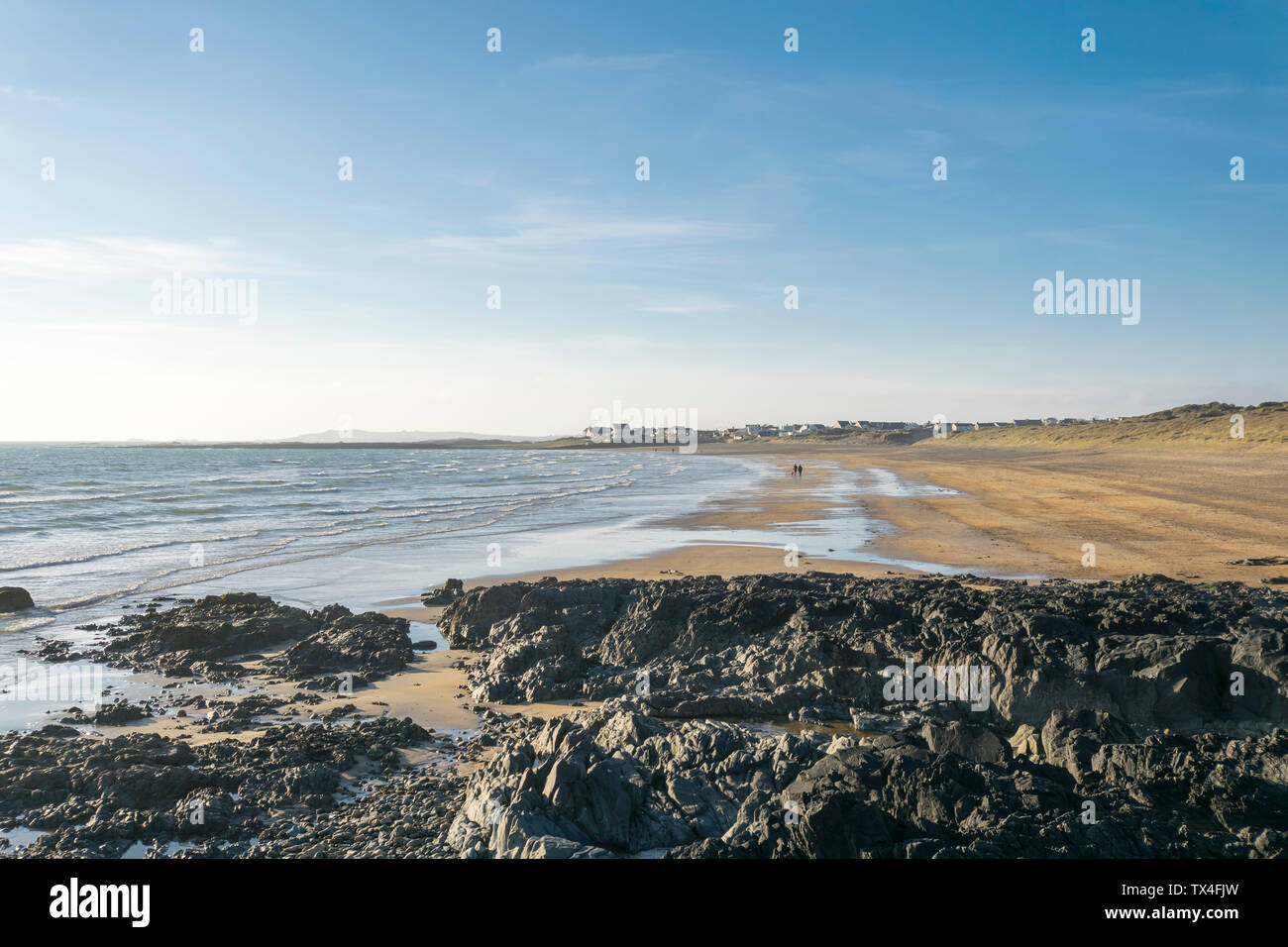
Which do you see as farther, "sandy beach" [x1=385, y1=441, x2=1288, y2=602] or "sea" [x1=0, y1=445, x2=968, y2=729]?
"sandy beach" [x1=385, y1=441, x2=1288, y2=602]

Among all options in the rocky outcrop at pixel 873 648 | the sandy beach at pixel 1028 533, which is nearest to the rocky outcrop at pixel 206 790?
the sandy beach at pixel 1028 533

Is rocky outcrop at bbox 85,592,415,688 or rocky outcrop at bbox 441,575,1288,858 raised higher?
rocky outcrop at bbox 441,575,1288,858

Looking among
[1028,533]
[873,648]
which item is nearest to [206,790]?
[873,648]

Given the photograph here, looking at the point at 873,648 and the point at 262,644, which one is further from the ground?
the point at 873,648

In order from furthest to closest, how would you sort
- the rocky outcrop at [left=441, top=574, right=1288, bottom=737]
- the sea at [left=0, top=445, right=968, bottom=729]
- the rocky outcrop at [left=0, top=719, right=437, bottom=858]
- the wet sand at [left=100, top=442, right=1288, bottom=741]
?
the sea at [left=0, top=445, right=968, bottom=729] < the wet sand at [left=100, top=442, right=1288, bottom=741] < the rocky outcrop at [left=441, top=574, right=1288, bottom=737] < the rocky outcrop at [left=0, top=719, right=437, bottom=858]

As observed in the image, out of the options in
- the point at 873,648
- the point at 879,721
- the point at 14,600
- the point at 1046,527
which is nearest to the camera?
the point at 879,721

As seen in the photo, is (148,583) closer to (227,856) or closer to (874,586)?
(227,856)

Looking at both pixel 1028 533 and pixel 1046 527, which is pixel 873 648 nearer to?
pixel 1028 533

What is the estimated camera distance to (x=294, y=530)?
34156mm

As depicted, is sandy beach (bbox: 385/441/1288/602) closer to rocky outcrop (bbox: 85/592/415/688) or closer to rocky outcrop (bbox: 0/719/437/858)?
Result: rocky outcrop (bbox: 85/592/415/688)

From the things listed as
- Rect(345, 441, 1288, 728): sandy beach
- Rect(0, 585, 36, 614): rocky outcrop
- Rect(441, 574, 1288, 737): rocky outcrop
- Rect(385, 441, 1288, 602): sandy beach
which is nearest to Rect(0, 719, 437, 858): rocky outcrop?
Rect(345, 441, 1288, 728): sandy beach

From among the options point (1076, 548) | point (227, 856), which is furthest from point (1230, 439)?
point (227, 856)

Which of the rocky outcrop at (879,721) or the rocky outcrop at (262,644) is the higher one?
the rocky outcrop at (879,721)

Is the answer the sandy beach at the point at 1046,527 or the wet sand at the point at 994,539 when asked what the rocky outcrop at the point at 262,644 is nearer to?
the wet sand at the point at 994,539
